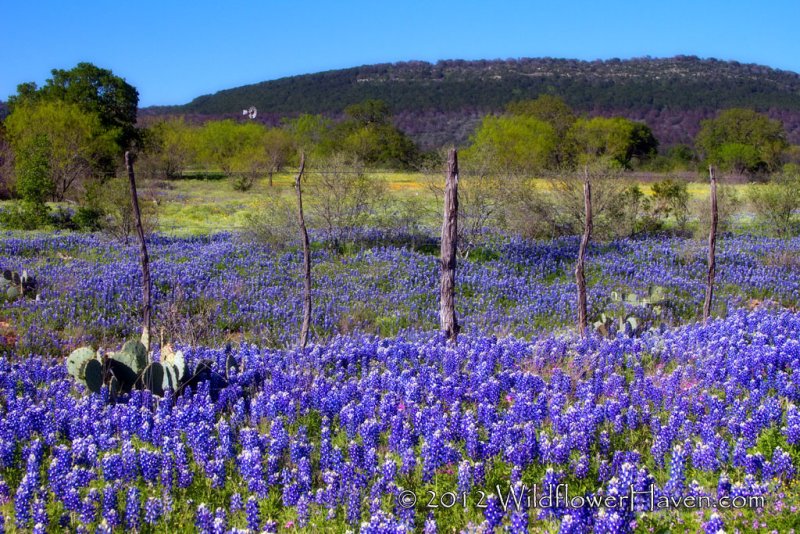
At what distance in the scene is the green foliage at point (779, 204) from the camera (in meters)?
23.6

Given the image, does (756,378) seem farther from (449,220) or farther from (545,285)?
(545,285)

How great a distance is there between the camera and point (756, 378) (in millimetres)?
7254

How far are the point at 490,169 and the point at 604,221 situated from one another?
465 centimetres

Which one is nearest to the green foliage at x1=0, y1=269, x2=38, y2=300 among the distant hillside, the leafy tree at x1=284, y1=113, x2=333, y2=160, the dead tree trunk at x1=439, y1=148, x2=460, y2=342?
the dead tree trunk at x1=439, y1=148, x2=460, y2=342

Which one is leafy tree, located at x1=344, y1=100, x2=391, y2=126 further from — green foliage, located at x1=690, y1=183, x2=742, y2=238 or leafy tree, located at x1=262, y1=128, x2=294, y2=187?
green foliage, located at x1=690, y1=183, x2=742, y2=238

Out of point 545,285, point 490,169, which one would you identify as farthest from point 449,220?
point 490,169

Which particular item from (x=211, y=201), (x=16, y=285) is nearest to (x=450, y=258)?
(x=16, y=285)

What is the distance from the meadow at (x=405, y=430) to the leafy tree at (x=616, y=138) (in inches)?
2443

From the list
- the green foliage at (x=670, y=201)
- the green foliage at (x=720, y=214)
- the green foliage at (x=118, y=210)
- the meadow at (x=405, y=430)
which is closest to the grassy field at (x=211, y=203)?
the green foliage at (x=118, y=210)

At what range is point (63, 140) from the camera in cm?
3672

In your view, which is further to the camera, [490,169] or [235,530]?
[490,169]

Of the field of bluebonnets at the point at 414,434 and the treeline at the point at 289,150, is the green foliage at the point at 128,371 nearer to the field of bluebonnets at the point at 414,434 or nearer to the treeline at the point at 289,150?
the field of bluebonnets at the point at 414,434

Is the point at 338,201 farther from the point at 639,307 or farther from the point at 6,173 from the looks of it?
the point at 6,173

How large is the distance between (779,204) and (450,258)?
62.1 feet
